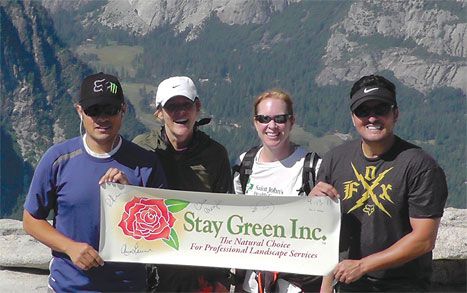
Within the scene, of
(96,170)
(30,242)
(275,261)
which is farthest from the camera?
(30,242)

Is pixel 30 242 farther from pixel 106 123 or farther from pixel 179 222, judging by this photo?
pixel 106 123

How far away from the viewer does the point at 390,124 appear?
6.66 m

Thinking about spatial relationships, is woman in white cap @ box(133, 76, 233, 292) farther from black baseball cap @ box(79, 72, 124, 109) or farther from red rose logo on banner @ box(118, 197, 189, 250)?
black baseball cap @ box(79, 72, 124, 109)

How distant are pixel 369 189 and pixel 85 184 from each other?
215 cm

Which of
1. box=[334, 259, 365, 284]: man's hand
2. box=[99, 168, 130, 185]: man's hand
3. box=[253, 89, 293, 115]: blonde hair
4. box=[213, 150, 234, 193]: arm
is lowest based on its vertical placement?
box=[334, 259, 365, 284]: man's hand

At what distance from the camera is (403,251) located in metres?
6.40

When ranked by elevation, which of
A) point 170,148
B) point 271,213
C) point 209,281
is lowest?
point 209,281

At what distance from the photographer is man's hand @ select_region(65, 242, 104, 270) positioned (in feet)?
21.1

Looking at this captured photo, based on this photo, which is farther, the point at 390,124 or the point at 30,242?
the point at 30,242

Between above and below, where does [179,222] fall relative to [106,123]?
below

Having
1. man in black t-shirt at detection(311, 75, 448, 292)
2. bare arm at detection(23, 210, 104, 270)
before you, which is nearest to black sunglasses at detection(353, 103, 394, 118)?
man in black t-shirt at detection(311, 75, 448, 292)

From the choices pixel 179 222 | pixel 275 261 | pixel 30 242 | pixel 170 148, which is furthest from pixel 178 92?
pixel 30 242

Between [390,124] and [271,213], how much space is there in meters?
1.36

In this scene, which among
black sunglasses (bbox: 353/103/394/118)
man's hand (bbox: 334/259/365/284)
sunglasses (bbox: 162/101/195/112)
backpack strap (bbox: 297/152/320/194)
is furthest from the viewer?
sunglasses (bbox: 162/101/195/112)
